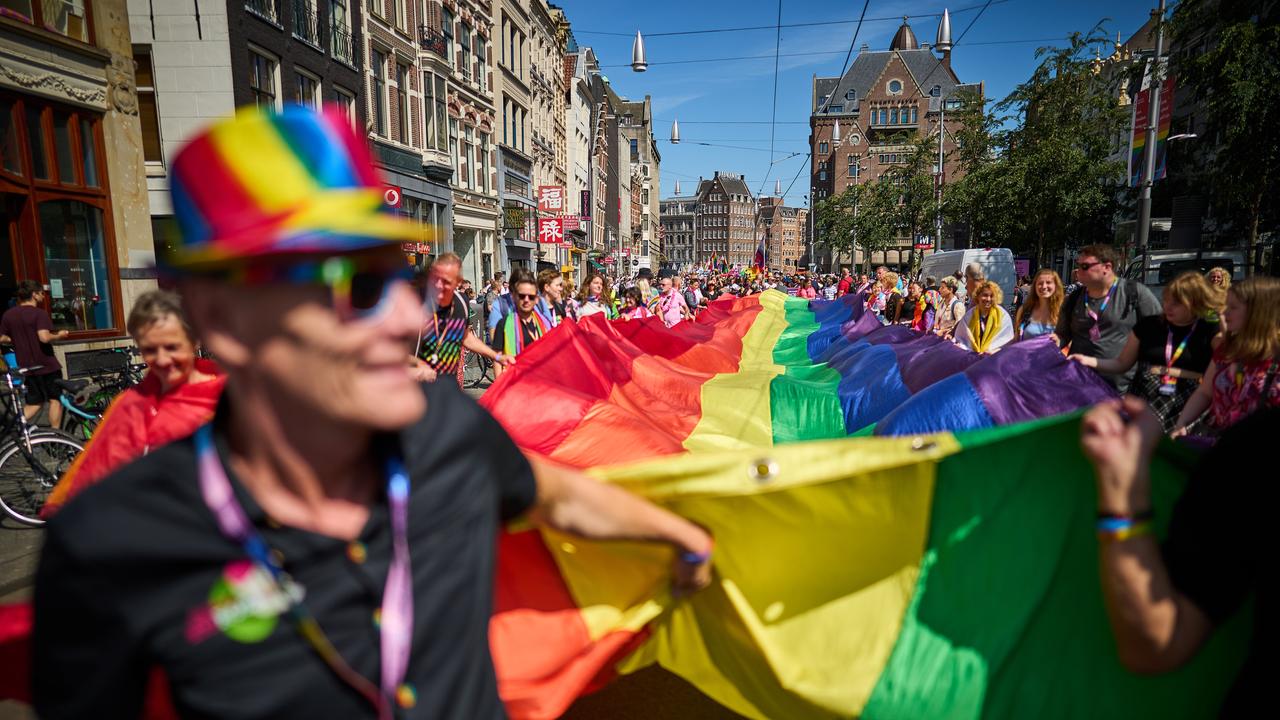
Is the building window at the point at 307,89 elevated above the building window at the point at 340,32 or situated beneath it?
situated beneath

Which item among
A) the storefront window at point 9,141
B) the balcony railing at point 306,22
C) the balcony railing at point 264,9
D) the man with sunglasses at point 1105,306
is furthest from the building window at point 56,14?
the man with sunglasses at point 1105,306

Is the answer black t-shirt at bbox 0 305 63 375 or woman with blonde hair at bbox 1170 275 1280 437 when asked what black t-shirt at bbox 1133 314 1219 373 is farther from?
black t-shirt at bbox 0 305 63 375

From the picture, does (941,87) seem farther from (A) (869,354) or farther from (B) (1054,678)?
(B) (1054,678)

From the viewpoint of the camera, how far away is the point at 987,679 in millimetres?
1941

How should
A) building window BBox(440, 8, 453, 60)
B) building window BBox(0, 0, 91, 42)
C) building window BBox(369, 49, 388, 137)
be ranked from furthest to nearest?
building window BBox(440, 8, 453, 60) < building window BBox(369, 49, 388, 137) < building window BBox(0, 0, 91, 42)

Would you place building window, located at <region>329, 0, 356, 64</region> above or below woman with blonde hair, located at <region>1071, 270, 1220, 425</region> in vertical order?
above

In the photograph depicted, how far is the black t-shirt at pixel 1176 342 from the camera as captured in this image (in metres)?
4.76

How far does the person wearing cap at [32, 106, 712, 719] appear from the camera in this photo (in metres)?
0.99

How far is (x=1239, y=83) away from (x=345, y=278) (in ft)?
51.0

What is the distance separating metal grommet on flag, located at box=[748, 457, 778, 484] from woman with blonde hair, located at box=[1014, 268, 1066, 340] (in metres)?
5.62

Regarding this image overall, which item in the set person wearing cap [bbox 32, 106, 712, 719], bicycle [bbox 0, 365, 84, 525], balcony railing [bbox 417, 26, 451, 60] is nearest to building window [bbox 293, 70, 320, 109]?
balcony railing [bbox 417, 26, 451, 60]

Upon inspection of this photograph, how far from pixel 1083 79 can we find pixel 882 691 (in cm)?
2596

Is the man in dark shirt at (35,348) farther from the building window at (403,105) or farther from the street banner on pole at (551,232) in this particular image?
the building window at (403,105)

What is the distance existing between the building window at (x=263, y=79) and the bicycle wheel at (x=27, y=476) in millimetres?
12843
